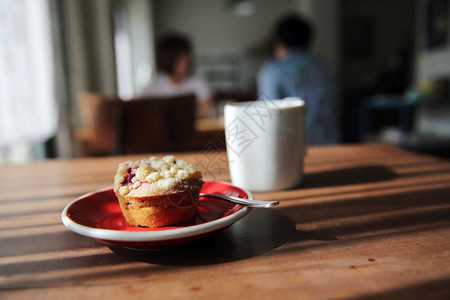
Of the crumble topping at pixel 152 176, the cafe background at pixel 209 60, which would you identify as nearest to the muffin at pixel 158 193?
the crumble topping at pixel 152 176

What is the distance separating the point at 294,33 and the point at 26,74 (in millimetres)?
1587

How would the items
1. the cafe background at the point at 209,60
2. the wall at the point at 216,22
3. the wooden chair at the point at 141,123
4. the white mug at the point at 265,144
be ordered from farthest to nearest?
the wall at the point at 216,22 → the cafe background at the point at 209,60 → the wooden chair at the point at 141,123 → the white mug at the point at 265,144

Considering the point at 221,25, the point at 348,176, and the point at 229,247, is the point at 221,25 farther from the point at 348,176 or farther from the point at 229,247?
the point at 229,247

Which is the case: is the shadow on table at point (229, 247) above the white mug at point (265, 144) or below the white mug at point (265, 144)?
below

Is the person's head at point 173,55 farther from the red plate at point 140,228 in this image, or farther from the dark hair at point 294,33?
the red plate at point 140,228

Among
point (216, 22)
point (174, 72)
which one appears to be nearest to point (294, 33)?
point (174, 72)

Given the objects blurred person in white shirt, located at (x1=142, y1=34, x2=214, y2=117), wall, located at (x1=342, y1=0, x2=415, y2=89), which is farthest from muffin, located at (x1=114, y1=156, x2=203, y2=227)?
wall, located at (x1=342, y1=0, x2=415, y2=89)

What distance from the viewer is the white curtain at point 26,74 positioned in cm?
192

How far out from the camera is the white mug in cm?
61

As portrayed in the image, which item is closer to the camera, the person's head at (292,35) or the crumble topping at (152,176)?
the crumble topping at (152,176)

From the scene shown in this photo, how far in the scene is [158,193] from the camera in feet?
1.45

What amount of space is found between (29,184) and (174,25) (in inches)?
308

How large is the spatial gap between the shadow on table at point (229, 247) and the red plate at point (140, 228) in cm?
2

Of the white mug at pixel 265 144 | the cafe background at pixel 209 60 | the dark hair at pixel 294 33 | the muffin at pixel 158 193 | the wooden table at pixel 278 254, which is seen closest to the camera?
the wooden table at pixel 278 254
